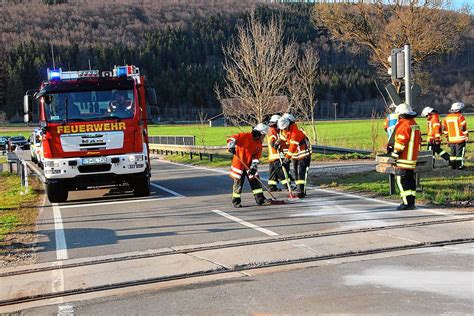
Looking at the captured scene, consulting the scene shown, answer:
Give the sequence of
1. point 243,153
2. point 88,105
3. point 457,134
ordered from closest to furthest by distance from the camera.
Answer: point 243,153
point 88,105
point 457,134

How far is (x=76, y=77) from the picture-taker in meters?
13.8

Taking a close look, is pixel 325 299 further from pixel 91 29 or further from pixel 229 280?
pixel 91 29

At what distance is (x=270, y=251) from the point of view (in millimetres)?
7363

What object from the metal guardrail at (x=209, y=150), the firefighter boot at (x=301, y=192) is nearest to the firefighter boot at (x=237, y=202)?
the firefighter boot at (x=301, y=192)

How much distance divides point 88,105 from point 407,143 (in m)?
7.26

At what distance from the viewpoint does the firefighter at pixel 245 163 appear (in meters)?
11.5

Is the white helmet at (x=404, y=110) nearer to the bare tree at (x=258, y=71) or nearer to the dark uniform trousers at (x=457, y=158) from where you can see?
the dark uniform trousers at (x=457, y=158)

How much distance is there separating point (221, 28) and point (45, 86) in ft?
486

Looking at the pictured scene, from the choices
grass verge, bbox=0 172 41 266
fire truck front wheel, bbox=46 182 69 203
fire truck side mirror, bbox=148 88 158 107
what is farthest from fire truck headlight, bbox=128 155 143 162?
grass verge, bbox=0 172 41 266

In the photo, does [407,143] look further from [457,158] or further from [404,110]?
[457,158]

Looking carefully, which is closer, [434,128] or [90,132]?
[90,132]

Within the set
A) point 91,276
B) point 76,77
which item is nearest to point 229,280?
point 91,276

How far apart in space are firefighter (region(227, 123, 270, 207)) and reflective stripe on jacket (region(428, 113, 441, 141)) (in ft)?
26.8

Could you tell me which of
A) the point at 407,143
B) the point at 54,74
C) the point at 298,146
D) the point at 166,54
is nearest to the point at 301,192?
the point at 298,146
